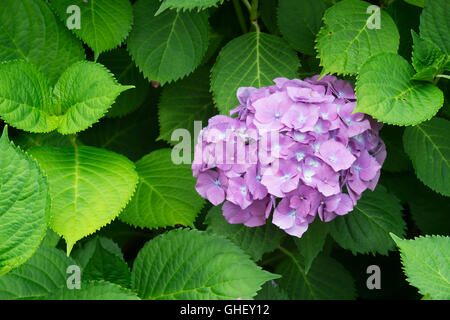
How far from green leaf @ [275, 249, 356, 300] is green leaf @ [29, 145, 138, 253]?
658 mm

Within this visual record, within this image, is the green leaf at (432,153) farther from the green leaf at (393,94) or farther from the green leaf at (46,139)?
the green leaf at (46,139)

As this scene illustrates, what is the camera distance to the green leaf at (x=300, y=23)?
60.1 inches

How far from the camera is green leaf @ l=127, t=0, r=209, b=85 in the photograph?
153 centimetres

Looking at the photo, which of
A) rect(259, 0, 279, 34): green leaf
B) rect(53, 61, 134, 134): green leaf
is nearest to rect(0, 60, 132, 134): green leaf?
rect(53, 61, 134, 134): green leaf

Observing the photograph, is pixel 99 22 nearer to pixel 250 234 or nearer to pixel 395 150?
pixel 250 234

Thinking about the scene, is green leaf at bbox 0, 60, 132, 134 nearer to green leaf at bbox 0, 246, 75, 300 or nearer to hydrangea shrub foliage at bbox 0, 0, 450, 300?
hydrangea shrub foliage at bbox 0, 0, 450, 300

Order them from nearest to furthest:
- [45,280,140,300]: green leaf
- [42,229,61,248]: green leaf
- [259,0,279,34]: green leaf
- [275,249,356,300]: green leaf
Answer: [45,280,140,300]: green leaf, [42,229,61,248]: green leaf, [259,0,279,34]: green leaf, [275,249,356,300]: green leaf

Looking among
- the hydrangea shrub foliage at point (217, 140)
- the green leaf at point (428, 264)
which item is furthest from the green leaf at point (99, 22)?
the green leaf at point (428, 264)

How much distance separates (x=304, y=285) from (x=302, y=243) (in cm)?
39

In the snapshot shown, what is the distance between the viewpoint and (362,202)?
5.21ft

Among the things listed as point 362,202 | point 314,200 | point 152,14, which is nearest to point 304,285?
point 362,202

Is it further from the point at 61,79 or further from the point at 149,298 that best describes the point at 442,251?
the point at 61,79

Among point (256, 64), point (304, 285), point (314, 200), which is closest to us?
point (314, 200)

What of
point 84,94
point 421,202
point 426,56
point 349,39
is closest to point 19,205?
point 84,94
